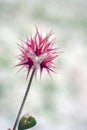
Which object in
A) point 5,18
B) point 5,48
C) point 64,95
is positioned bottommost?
point 64,95

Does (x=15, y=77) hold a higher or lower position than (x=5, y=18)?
lower

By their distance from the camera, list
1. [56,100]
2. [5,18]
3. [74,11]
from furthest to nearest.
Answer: [74,11] < [5,18] < [56,100]

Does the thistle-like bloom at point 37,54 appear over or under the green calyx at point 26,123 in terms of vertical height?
over

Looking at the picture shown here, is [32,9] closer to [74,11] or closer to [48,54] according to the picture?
[74,11]

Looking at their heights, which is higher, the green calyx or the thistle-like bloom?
the thistle-like bloom

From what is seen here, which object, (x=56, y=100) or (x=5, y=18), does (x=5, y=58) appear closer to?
(x=56, y=100)

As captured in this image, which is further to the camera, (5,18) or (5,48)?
(5,18)

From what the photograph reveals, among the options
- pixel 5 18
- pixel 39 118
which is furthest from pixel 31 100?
pixel 5 18

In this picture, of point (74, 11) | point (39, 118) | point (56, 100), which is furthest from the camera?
point (74, 11)
